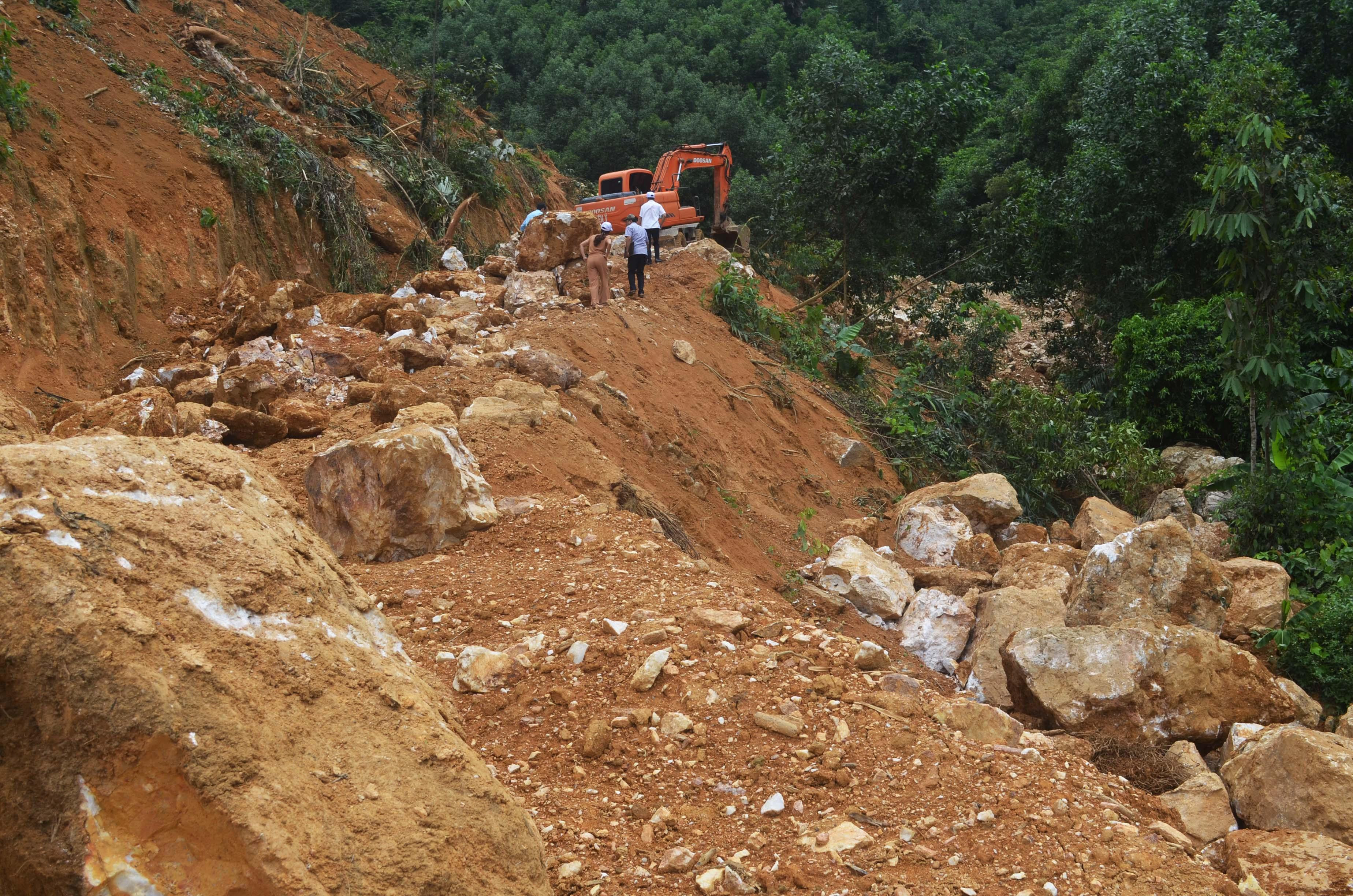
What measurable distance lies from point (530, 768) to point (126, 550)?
1687mm

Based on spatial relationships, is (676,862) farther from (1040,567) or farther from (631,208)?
(631,208)

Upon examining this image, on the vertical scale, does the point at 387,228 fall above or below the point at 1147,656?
above

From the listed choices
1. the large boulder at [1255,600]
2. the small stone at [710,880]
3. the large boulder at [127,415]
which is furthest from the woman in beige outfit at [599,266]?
the small stone at [710,880]

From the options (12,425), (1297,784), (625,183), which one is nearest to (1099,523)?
(1297,784)

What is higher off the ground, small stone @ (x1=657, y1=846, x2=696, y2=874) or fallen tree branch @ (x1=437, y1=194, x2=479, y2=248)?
small stone @ (x1=657, y1=846, x2=696, y2=874)

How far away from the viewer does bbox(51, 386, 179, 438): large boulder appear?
5.99m

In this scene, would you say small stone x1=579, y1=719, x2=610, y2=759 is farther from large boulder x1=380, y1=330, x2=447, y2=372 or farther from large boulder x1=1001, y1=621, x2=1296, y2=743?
large boulder x1=380, y1=330, x2=447, y2=372

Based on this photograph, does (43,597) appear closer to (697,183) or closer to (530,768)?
(530,768)

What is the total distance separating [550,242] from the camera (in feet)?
41.2

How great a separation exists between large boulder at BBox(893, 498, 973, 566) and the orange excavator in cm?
1005

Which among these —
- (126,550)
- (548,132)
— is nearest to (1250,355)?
(126,550)

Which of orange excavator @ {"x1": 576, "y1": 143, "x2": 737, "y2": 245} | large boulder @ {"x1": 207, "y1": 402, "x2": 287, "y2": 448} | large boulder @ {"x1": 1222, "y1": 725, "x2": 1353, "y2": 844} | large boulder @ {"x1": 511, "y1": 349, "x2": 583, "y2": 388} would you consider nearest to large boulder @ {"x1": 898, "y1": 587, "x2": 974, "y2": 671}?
large boulder @ {"x1": 1222, "y1": 725, "x2": 1353, "y2": 844}

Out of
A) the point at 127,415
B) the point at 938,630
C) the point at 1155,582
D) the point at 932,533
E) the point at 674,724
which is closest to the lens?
the point at 674,724

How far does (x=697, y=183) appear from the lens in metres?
29.2
